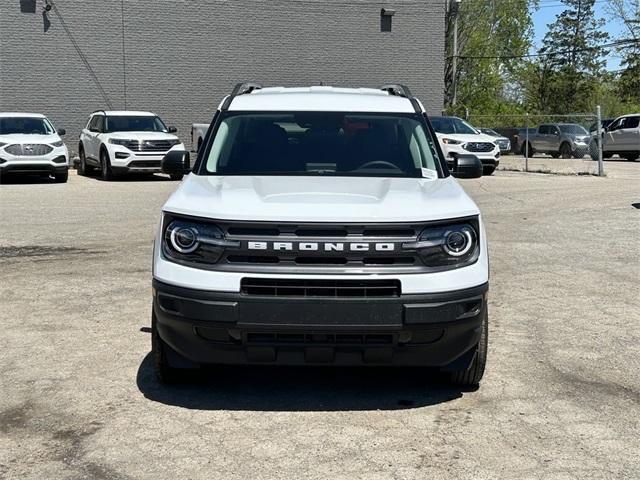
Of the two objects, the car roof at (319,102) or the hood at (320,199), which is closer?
the hood at (320,199)

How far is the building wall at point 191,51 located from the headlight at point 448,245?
982 inches

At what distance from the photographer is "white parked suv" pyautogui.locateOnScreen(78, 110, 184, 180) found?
2077cm

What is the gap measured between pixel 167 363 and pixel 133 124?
58.4 ft

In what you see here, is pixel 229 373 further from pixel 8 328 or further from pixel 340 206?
pixel 8 328

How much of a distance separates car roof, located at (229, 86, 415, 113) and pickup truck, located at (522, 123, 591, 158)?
1120 inches

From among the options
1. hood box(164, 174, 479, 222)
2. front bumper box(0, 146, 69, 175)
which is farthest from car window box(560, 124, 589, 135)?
hood box(164, 174, 479, 222)

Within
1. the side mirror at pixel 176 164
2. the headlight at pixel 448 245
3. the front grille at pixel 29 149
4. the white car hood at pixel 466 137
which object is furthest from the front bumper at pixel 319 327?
the white car hood at pixel 466 137

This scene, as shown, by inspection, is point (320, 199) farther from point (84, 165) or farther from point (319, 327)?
point (84, 165)

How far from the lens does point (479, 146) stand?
22.8 meters

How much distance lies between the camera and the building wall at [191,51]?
27.0 metres

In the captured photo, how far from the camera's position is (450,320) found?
4.43m

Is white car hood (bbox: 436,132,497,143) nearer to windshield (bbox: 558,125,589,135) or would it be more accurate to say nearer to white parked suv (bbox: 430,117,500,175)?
white parked suv (bbox: 430,117,500,175)

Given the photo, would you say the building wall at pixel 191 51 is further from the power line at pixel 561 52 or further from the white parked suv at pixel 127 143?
the power line at pixel 561 52

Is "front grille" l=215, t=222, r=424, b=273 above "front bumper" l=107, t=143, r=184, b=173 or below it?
above
